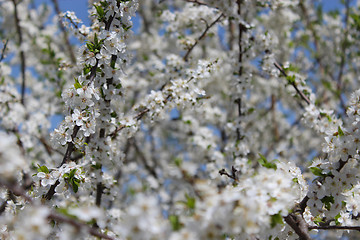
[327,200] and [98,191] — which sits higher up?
[98,191]

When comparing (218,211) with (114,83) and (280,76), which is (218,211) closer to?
(114,83)

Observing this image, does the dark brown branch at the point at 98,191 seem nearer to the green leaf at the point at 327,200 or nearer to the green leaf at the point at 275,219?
the green leaf at the point at 275,219

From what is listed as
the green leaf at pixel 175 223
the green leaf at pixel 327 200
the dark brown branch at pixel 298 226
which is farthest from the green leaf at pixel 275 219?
the green leaf at pixel 327 200

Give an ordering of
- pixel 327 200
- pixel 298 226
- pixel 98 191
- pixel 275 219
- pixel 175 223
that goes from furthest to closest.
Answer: pixel 98 191
pixel 327 200
pixel 298 226
pixel 275 219
pixel 175 223

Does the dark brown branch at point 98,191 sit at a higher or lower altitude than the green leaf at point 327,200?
higher

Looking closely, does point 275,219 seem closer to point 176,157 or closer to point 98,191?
point 176,157

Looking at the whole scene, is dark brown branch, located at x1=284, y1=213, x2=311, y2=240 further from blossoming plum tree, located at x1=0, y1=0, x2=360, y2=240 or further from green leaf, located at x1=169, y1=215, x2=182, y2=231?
green leaf, located at x1=169, y1=215, x2=182, y2=231

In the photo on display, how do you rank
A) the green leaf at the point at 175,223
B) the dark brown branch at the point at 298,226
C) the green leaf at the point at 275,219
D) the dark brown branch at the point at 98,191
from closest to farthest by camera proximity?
the green leaf at the point at 175,223 < the green leaf at the point at 275,219 < the dark brown branch at the point at 298,226 < the dark brown branch at the point at 98,191

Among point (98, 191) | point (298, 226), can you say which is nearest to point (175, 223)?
point (298, 226)

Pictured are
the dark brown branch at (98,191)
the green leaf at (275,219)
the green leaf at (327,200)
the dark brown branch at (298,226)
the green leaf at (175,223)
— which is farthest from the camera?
the dark brown branch at (98,191)

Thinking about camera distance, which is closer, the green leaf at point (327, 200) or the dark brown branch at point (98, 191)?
the green leaf at point (327, 200)

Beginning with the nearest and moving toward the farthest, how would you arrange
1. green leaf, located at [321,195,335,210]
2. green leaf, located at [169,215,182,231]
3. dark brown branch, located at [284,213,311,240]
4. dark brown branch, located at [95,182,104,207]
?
green leaf, located at [169,215,182,231], dark brown branch, located at [284,213,311,240], green leaf, located at [321,195,335,210], dark brown branch, located at [95,182,104,207]

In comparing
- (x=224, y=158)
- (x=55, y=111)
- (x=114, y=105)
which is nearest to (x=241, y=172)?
(x=224, y=158)

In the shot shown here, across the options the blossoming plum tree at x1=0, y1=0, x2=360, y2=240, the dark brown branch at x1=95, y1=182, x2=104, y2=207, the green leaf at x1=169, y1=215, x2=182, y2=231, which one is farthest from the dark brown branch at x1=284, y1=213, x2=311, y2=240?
the dark brown branch at x1=95, y1=182, x2=104, y2=207
